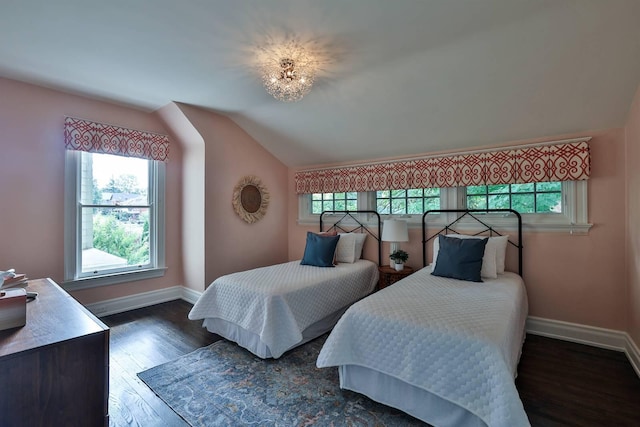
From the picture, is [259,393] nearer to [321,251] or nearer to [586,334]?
[321,251]

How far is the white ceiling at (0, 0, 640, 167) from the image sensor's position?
6.26 feet

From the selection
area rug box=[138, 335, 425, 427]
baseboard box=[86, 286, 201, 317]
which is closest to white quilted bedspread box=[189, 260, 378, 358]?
area rug box=[138, 335, 425, 427]

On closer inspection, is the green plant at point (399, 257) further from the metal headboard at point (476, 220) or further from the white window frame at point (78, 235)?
the white window frame at point (78, 235)

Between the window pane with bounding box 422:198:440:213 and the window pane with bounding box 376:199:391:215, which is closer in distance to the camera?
the window pane with bounding box 422:198:440:213

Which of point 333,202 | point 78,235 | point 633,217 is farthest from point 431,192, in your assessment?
point 78,235

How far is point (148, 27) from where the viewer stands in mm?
2096

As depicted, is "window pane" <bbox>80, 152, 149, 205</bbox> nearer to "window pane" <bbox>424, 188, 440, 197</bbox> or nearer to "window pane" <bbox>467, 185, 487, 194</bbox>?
"window pane" <bbox>424, 188, 440, 197</bbox>

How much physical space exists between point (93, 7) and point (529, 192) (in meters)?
3.97

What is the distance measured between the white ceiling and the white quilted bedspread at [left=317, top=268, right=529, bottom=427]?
5.69ft

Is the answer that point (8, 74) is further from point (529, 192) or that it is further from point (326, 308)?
point (529, 192)

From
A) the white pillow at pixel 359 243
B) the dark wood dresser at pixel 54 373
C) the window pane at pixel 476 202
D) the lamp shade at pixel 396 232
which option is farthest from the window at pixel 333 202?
the dark wood dresser at pixel 54 373

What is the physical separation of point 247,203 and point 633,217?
13.3 ft

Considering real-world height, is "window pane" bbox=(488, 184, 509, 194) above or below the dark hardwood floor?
above

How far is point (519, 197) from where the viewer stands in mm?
3123
